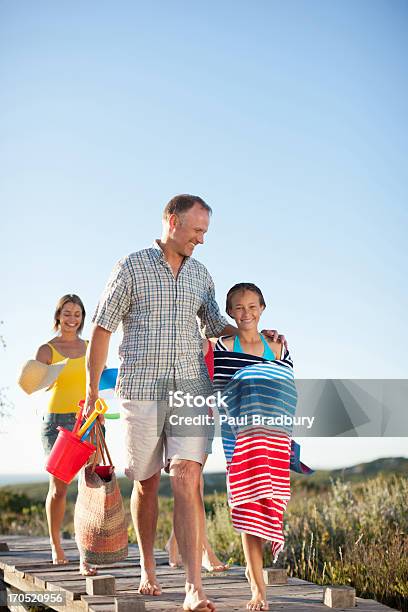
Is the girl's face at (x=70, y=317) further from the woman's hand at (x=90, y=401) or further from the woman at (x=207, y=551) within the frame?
the woman's hand at (x=90, y=401)

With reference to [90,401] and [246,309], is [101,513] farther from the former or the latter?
[246,309]

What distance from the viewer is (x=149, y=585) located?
4.90 meters

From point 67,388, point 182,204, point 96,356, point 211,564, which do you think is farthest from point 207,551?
point 182,204

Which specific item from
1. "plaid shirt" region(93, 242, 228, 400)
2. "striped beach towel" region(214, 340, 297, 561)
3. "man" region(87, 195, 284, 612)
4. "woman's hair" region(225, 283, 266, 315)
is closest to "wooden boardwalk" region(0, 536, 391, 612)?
"man" region(87, 195, 284, 612)

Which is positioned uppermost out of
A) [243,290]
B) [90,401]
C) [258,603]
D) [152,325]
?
[243,290]

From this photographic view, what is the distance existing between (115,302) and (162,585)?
71.6 inches

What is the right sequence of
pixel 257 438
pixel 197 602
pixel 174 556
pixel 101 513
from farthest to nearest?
1. pixel 174 556
2. pixel 101 513
3. pixel 257 438
4. pixel 197 602

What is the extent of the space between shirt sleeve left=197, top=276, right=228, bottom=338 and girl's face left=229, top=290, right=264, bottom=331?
0.20 m

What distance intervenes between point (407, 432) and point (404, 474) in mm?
725

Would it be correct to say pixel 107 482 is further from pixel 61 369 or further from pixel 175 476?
pixel 61 369

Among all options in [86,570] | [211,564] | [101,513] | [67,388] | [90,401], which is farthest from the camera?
[67,388]

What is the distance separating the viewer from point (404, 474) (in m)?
10.1

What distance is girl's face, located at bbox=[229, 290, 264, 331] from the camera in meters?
4.70

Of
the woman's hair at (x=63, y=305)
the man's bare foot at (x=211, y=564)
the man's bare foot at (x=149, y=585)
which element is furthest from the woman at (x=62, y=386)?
the man's bare foot at (x=149, y=585)
